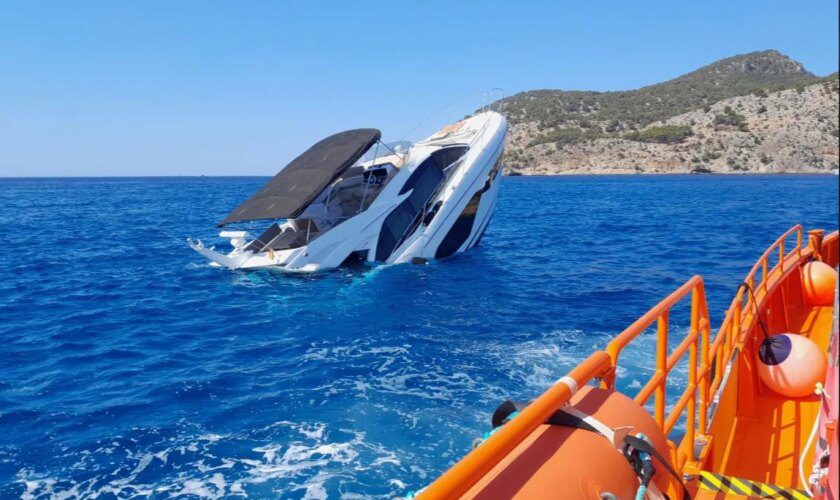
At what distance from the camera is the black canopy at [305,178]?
16.4 meters

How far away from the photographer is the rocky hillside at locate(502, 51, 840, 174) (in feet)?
349

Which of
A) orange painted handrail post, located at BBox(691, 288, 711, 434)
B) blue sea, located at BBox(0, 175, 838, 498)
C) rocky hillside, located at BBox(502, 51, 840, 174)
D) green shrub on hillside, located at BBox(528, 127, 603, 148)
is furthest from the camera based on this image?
green shrub on hillside, located at BBox(528, 127, 603, 148)

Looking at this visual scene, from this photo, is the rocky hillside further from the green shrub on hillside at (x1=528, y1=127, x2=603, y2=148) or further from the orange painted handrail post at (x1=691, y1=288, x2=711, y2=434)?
the orange painted handrail post at (x1=691, y1=288, x2=711, y2=434)

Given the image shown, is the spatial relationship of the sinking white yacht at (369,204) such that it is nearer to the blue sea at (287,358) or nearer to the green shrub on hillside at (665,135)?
the blue sea at (287,358)

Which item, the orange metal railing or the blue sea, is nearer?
the orange metal railing

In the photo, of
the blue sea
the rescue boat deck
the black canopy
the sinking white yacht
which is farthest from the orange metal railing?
the sinking white yacht

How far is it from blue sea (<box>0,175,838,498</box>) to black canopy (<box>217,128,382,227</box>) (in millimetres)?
2034

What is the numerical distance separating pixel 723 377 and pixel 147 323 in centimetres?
1184

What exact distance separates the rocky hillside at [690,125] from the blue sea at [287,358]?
78681 millimetres

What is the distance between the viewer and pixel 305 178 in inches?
697

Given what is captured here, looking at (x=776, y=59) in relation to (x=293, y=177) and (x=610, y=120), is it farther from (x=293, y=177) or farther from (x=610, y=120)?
(x=293, y=177)

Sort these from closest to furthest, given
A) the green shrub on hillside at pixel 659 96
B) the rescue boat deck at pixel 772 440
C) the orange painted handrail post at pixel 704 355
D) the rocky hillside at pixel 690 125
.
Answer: the orange painted handrail post at pixel 704 355 < the rescue boat deck at pixel 772 440 < the rocky hillside at pixel 690 125 < the green shrub on hillside at pixel 659 96

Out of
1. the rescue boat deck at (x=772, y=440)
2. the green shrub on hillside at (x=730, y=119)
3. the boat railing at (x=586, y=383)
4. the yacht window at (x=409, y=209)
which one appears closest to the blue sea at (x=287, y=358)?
the yacht window at (x=409, y=209)

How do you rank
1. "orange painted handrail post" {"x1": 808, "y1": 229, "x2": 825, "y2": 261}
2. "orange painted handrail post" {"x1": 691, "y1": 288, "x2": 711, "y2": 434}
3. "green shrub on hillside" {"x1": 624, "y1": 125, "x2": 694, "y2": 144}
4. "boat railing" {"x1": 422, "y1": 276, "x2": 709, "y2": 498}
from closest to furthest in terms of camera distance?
"boat railing" {"x1": 422, "y1": 276, "x2": 709, "y2": 498} < "orange painted handrail post" {"x1": 691, "y1": 288, "x2": 711, "y2": 434} < "orange painted handrail post" {"x1": 808, "y1": 229, "x2": 825, "y2": 261} < "green shrub on hillside" {"x1": 624, "y1": 125, "x2": 694, "y2": 144}
